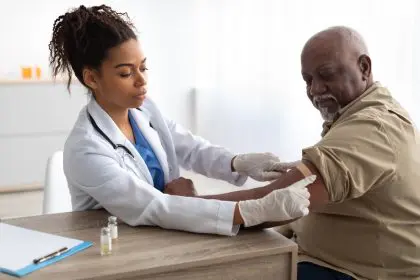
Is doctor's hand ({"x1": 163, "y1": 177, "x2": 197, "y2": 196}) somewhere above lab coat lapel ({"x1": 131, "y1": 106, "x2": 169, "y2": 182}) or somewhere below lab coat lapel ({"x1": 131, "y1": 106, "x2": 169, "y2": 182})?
below

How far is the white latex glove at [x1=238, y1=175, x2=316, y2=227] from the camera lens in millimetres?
1416

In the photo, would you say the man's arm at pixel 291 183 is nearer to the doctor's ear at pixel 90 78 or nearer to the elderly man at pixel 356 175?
the elderly man at pixel 356 175

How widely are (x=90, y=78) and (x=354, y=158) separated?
790 millimetres

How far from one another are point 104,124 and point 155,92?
358 centimetres

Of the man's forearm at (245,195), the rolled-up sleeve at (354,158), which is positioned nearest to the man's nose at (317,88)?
the rolled-up sleeve at (354,158)

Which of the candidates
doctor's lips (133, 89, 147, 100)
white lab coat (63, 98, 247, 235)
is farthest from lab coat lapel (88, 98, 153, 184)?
doctor's lips (133, 89, 147, 100)

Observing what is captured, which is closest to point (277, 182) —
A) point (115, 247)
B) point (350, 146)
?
point (350, 146)

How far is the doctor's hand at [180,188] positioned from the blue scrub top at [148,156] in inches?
2.7

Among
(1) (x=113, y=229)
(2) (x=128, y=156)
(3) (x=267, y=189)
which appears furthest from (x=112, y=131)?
(3) (x=267, y=189)

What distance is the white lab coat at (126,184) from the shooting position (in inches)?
58.1

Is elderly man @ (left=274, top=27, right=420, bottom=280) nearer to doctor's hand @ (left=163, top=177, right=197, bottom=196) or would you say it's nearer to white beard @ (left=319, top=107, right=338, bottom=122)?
white beard @ (left=319, top=107, right=338, bottom=122)

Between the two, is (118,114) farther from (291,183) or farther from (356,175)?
(356,175)

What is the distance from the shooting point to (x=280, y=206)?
56.0 inches

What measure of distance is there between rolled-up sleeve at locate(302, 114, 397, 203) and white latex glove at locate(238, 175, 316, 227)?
54mm
